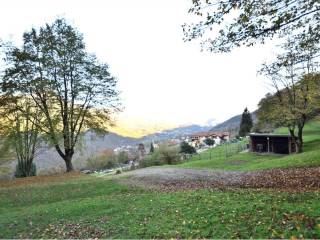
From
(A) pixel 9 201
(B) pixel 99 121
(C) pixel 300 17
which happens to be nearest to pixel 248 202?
(C) pixel 300 17

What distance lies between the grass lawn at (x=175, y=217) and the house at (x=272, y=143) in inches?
1512

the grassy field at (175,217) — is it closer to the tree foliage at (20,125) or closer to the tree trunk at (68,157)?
the tree trunk at (68,157)

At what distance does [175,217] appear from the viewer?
10062mm

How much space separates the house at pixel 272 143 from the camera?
1867 inches

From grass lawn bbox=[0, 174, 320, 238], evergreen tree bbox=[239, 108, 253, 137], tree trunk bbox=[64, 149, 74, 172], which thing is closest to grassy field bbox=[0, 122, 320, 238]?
grass lawn bbox=[0, 174, 320, 238]

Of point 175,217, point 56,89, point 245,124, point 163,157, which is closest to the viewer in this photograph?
point 175,217

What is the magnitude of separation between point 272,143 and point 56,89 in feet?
114

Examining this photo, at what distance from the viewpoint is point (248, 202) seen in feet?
34.1

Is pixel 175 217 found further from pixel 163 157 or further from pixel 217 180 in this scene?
pixel 163 157

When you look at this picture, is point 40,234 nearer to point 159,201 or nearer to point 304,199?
point 159,201

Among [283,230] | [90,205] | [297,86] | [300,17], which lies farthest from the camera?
[297,86]

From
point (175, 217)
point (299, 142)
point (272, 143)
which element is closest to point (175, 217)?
point (175, 217)

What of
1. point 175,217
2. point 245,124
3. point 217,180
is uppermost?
point 245,124

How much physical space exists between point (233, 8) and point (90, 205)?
9681mm
